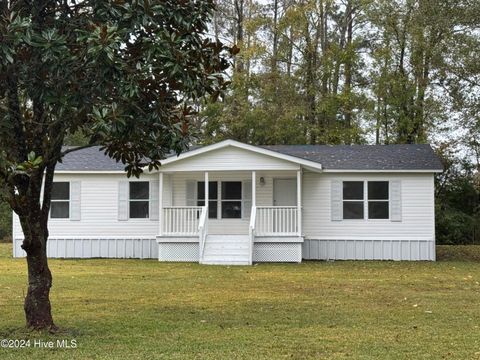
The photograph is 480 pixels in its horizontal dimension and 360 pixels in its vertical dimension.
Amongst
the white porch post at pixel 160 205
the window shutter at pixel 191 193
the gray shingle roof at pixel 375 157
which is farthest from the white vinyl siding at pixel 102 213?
the gray shingle roof at pixel 375 157

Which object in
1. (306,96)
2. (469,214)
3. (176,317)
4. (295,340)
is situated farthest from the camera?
(306,96)

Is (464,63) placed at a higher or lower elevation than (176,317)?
higher

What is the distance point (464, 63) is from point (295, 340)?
1538 centimetres

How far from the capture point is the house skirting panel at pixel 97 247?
2116cm

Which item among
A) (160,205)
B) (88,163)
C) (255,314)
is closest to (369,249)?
(160,205)

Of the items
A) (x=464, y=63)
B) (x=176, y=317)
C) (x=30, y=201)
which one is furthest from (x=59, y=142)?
(x=464, y=63)

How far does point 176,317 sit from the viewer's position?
9.08 meters

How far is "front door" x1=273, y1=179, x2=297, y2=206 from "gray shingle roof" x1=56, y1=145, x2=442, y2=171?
98 centimetres

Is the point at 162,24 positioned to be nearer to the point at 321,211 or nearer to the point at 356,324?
the point at 356,324

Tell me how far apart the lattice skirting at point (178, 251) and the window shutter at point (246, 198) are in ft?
7.68

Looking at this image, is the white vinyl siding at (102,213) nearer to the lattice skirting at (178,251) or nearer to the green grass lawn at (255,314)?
the lattice skirting at (178,251)

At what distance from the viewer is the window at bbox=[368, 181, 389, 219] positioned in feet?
67.0

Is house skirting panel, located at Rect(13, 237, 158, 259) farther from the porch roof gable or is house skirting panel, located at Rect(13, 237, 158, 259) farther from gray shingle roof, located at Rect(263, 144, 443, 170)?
gray shingle roof, located at Rect(263, 144, 443, 170)

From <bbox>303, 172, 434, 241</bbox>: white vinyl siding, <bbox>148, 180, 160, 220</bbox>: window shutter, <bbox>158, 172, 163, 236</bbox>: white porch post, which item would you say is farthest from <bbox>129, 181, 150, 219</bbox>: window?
<bbox>303, 172, 434, 241</bbox>: white vinyl siding
